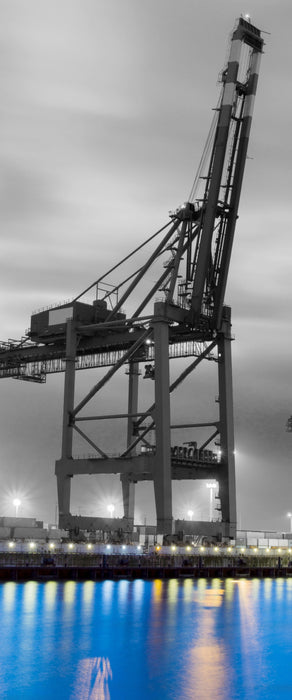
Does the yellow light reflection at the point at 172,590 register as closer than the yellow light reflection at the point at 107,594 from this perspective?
No

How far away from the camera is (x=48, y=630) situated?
131 feet

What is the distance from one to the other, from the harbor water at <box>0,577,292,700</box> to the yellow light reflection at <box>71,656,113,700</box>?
0.03 metres

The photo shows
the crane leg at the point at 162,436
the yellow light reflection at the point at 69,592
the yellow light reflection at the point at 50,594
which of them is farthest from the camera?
the crane leg at the point at 162,436

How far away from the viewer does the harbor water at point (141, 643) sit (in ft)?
96.1

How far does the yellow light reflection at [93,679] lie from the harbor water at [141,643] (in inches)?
1.4

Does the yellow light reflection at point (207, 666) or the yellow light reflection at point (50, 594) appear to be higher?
the yellow light reflection at point (50, 594)

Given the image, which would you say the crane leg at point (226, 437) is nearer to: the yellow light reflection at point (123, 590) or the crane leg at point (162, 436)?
the crane leg at point (162, 436)

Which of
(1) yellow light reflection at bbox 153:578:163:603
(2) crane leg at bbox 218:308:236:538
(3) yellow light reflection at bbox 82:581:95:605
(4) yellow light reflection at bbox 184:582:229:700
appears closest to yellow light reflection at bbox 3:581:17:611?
(3) yellow light reflection at bbox 82:581:95:605

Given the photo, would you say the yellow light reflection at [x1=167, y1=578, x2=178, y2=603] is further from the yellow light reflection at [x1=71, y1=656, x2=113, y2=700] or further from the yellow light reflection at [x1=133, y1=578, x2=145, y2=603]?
the yellow light reflection at [x1=71, y1=656, x2=113, y2=700]

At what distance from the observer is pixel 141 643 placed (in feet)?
125

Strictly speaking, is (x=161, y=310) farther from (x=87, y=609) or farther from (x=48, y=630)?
(x=48, y=630)

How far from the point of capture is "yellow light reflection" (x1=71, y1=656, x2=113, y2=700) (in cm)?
2777

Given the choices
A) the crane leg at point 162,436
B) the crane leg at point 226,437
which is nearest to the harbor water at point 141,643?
the crane leg at point 162,436

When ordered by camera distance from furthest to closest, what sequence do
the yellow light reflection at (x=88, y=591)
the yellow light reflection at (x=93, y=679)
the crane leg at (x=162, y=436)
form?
the crane leg at (x=162, y=436) → the yellow light reflection at (x=88, y=591) → the yellow light reflection at (x=93, y=679)
